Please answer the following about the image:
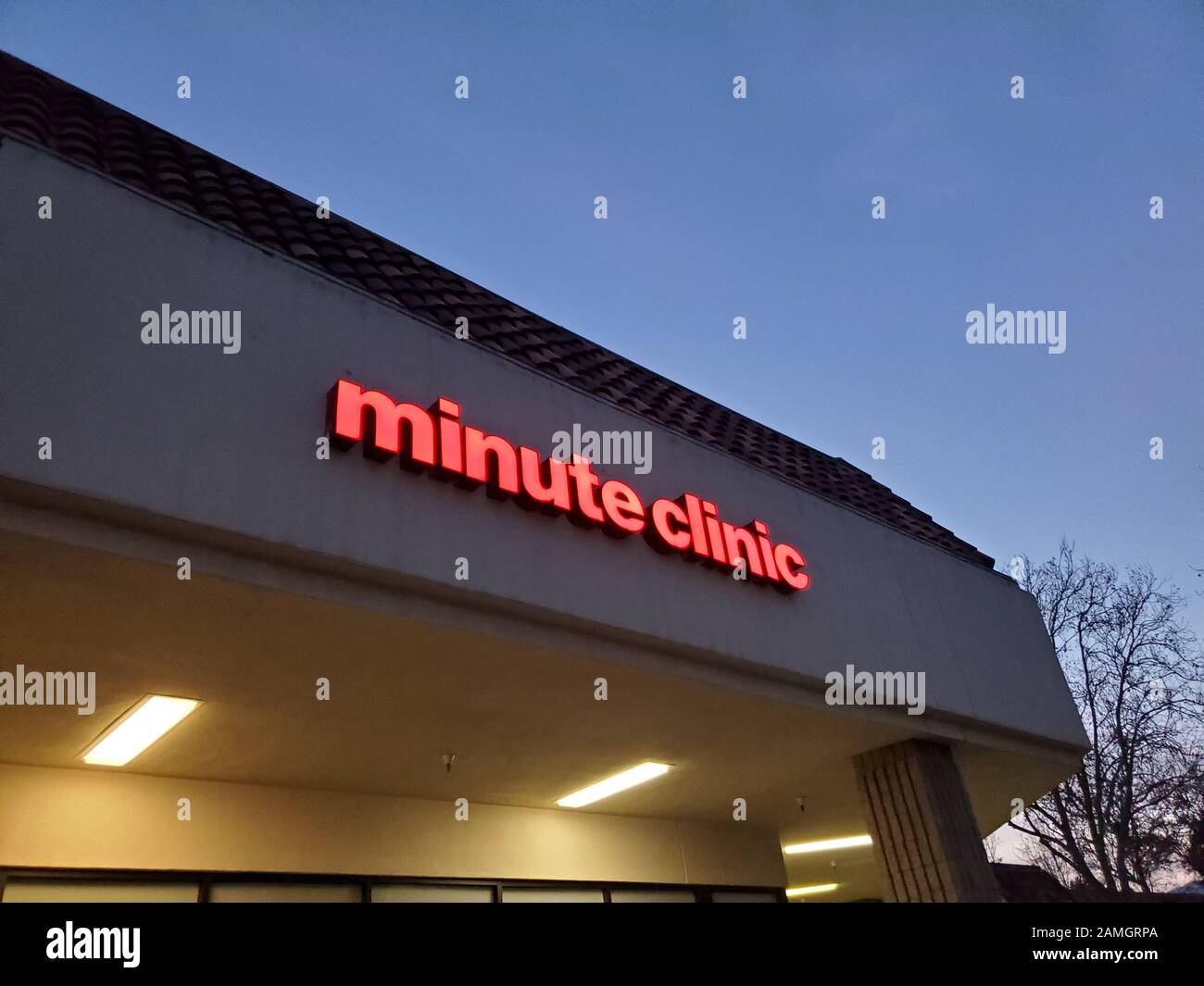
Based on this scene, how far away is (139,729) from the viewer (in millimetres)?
6844

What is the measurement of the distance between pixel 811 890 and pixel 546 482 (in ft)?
42.2

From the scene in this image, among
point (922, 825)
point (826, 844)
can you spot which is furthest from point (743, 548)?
point (826, 844)

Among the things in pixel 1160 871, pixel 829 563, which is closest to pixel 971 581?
pixel 829 563

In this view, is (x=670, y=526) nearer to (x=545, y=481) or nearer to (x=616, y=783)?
(x=545, y=481)

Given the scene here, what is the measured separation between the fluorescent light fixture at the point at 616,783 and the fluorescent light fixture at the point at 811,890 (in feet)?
24.8

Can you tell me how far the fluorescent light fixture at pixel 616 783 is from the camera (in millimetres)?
9242

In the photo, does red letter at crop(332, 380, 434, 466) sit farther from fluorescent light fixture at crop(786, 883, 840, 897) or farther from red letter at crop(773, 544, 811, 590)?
fluorescent light fixture at crop(786, 883, 840, 897)

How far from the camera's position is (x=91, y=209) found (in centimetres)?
528
